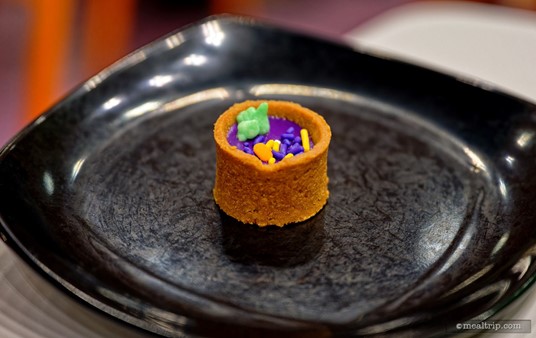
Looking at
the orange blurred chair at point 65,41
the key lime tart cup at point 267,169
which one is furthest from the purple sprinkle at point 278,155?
the orange blurred chair at point 65,41

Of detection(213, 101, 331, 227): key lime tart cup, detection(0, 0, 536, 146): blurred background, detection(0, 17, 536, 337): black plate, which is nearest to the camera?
detection(0, 17, 536, 337): black plate

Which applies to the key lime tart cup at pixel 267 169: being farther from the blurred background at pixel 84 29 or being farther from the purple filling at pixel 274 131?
the blurred background at pixel 84 29

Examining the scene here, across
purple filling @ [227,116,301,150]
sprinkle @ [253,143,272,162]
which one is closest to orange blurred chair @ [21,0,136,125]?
purple filling @ [227,116,301,150]

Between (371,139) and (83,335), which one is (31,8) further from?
(83,335)

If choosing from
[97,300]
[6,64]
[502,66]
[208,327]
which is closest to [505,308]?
[208,327]

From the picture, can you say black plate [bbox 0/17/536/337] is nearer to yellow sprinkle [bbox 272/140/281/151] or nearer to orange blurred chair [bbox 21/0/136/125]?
yellow sprinkle [bbox 272/140/281/151]

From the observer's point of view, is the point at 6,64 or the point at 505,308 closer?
the point at 505,308
